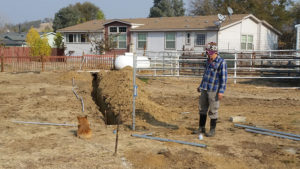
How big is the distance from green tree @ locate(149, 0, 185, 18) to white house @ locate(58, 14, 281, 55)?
24733 millimetres

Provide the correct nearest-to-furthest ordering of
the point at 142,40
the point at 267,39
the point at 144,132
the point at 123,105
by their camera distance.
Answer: the point at 144,132
the point at 123,105
the point at 142,40
the point at 267,39

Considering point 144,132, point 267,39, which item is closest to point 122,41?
point 267,39

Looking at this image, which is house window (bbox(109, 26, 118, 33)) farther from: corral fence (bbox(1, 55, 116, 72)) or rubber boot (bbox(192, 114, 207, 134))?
rubber boot (bbox(192, 114, 207, 134))

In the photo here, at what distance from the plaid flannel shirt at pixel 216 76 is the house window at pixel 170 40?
2455 centimetres

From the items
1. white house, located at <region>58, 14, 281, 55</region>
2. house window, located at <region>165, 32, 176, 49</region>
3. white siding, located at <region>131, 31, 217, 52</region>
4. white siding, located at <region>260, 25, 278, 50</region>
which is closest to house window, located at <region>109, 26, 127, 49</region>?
white house, located at <region>58, 14, 281, 55</region>

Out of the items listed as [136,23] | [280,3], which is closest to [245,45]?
[136,23]

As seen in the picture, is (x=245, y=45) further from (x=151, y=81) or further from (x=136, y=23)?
(x=151, y=81)

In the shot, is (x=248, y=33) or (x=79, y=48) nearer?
(x=248, y=33)

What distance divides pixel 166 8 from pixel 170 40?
31.1 metres

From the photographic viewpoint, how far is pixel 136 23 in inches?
1361

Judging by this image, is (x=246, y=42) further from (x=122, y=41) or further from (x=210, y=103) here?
(x=210, y=103)

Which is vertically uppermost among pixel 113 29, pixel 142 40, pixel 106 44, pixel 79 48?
pixel 113 29

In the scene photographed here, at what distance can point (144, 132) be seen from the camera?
7.31 metres

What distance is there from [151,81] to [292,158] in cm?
1124
